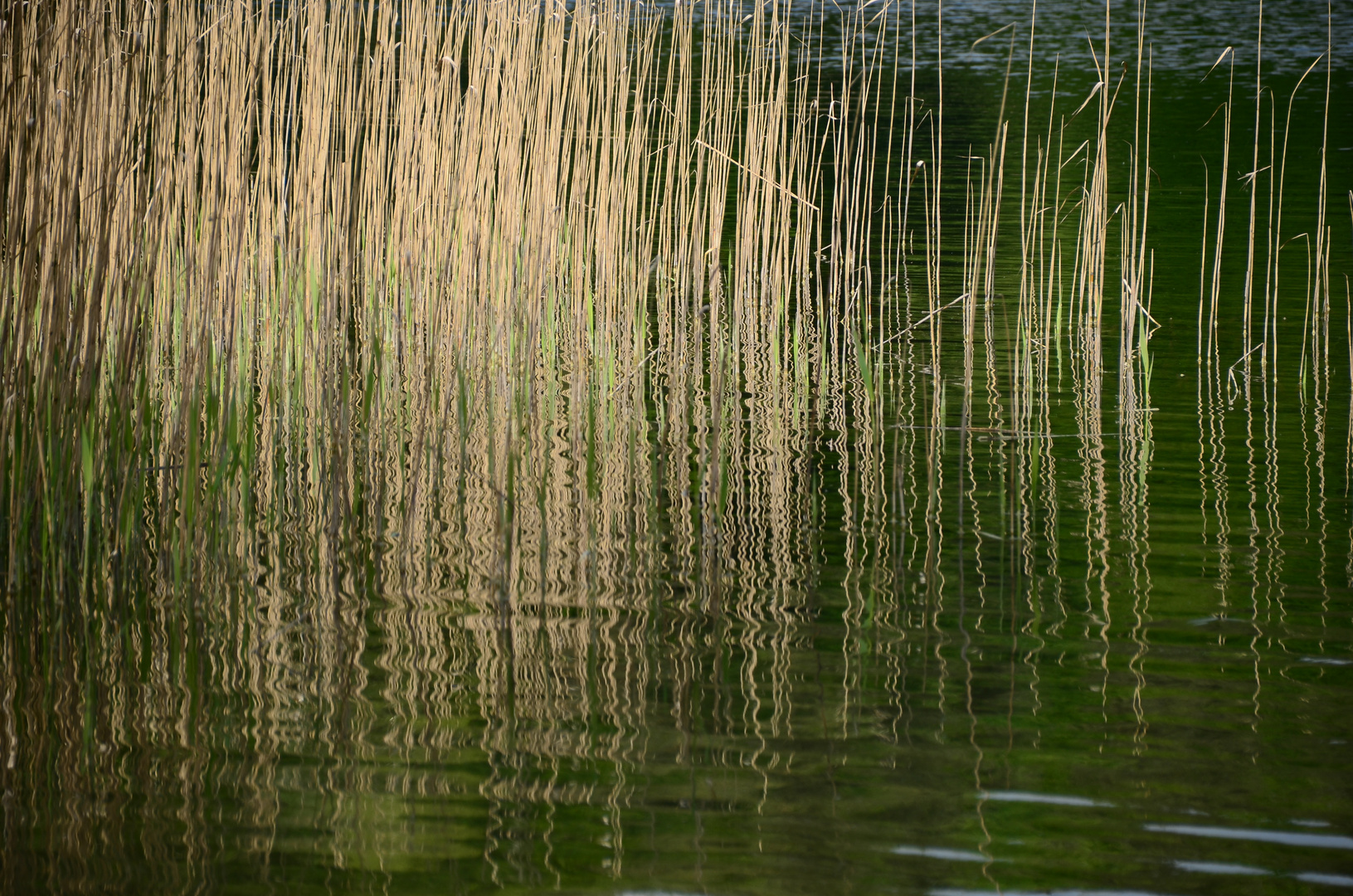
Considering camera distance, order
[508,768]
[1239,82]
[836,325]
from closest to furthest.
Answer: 1. [508,768]
2. [836,325]
3. [1239,82]

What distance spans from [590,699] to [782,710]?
30cm

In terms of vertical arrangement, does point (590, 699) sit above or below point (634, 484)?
below

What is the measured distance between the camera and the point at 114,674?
2.38 meters

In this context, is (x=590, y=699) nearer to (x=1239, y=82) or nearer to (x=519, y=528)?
(x=519, y=528)

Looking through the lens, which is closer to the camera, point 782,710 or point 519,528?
point 782,710

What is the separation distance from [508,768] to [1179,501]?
1959 mm

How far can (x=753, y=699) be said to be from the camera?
2.35 meters

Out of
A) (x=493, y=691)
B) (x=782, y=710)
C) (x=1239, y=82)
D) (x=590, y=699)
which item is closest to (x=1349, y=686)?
(x=782, y=710)

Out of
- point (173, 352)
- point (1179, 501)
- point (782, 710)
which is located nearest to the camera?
point (782, 710)

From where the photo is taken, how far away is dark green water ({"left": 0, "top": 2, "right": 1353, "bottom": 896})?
190 centimetres

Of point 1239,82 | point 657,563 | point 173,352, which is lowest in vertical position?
point 657,563

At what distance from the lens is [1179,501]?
3465mm

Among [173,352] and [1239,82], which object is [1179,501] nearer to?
[173,352]

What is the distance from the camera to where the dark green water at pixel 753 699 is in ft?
6.22
